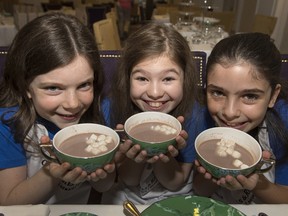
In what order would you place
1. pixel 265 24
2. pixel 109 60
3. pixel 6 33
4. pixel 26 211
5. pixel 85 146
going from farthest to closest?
pixel 6 33 → pixel 265 24 → pixel 109 60 → pixel 85 146 → pixel 26 211

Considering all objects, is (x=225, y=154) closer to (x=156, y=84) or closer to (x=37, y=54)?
(x=156, y=84)

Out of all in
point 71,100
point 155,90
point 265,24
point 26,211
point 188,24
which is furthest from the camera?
point 265,24

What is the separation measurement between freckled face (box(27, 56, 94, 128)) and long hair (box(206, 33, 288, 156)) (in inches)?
20.4

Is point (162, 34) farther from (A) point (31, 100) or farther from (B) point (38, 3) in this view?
(B) point (38, 3)

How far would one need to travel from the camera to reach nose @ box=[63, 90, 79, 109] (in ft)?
3.75

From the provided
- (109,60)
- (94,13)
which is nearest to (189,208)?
(109,60)

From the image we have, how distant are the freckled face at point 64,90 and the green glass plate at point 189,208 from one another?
0.50 meters

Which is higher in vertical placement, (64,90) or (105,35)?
(64,90)

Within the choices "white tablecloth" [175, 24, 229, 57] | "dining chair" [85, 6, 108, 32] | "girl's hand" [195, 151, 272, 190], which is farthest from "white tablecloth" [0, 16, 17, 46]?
"girl's hand" [195, 151, 272, 190]

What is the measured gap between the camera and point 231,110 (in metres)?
1.17

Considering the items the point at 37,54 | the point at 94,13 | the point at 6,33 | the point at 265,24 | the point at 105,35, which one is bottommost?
the point at 94,13

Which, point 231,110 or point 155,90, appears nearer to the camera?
point 231,110

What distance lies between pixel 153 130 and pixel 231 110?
0.31 m

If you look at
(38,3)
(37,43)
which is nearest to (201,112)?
(37,43)
